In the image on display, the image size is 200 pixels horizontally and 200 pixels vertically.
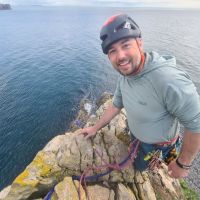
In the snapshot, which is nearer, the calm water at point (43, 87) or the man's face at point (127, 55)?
the man's face at point (127, 55)

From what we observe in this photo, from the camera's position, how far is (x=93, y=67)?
4634cm

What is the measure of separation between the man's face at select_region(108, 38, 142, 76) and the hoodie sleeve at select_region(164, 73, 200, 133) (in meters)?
0.98

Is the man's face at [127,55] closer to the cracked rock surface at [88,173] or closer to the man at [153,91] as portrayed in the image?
the man at [153,91]

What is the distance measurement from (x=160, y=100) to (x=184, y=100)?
630 mm

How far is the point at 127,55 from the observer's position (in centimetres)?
449

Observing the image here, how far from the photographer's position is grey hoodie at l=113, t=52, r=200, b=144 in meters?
4.04

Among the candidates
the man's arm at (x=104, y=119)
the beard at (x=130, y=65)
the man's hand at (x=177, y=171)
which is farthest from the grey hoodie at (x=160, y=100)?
the man's arm at (x=104, y=119)

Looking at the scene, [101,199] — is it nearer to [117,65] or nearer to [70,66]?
[117,65]

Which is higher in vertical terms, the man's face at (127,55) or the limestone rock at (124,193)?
the man's face at (127,55)

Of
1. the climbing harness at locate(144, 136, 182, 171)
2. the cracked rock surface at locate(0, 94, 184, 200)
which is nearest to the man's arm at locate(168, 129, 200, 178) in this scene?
the climbing harness at locate(144, 136, 182, 171)

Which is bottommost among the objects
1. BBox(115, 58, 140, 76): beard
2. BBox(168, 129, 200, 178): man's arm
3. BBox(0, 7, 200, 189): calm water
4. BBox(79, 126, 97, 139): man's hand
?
BBox(0, 7, 200, 189): calm water

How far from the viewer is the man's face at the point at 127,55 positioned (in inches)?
177

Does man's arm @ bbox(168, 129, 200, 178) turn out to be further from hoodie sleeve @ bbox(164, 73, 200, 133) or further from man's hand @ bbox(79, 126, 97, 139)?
man's hand @ bbox(79, 126, 97, 139)

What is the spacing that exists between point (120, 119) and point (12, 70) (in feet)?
131
